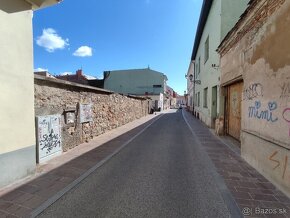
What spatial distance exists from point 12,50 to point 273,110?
17.6 feet

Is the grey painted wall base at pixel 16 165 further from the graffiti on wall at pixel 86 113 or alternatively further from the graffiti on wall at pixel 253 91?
Result: the graffiti on wall at pixel 253 91

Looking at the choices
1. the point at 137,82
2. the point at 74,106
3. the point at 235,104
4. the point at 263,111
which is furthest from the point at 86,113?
the point at 137,82

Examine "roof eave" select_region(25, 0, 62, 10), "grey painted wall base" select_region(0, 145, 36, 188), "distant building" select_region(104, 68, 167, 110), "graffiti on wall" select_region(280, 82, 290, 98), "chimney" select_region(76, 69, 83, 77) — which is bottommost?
"grey painted wall base" select_region(0, 145, 36, 188)

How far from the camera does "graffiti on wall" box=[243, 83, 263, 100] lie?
4.89m

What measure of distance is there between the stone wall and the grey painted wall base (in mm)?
1288

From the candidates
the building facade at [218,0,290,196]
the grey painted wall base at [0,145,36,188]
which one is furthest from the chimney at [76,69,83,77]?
the grey painted wall base at [0,145,36,188]

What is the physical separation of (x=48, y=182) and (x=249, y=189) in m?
4.02

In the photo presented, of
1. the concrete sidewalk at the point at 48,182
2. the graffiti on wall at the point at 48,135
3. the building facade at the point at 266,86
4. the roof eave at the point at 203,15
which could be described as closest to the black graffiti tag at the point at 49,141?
the graffiti on wall at the point at 48,135

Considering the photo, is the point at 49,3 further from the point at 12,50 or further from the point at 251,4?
the point at 251,4

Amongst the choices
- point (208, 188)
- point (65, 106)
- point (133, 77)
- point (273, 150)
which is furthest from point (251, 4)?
point (133, 77)

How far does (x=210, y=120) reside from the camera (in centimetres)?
1241

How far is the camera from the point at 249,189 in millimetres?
3955

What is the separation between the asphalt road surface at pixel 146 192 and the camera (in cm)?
320

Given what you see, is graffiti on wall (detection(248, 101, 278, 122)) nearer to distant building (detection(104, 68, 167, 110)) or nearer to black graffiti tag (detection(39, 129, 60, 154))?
black graffiti tag (detection(39, 129, 60, 154))
